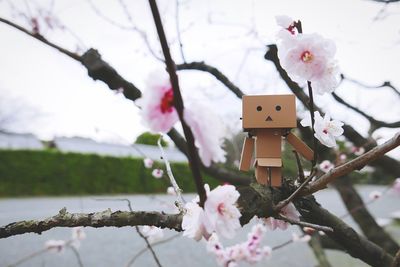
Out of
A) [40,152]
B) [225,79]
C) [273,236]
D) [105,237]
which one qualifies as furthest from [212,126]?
[40,152]

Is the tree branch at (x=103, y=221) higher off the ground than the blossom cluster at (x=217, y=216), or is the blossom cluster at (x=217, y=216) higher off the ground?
the tree branch at (x=103, y=221)

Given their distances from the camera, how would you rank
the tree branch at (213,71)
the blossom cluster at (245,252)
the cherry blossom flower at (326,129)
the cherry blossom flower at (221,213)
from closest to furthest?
the cherry blossom flower at (221,213)
the cherry blossom flower at (326,129)
the tree branch at (213,71)
the blossom cluster at (245,252)

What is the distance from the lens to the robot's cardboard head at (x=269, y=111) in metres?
0.95

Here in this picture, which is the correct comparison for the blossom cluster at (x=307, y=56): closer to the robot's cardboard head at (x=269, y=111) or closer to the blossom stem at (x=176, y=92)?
the robot's cardboard head at (x=269, y=111)

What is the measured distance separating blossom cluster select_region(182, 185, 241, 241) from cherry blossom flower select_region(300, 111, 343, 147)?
359mm

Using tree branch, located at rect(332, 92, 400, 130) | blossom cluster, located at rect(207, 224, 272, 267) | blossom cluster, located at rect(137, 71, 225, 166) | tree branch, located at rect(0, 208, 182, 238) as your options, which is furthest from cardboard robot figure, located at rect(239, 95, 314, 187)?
blossom cluster, located at rect(207, 224, 272, 267)

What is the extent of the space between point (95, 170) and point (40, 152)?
212 centimetres

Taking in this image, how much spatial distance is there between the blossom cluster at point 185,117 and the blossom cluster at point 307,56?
392 millimetres

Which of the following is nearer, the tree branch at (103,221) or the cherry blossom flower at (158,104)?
the cherry blossom flower at (158,104)

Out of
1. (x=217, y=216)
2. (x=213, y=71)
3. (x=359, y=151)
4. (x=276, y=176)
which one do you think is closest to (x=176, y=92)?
(x=217, y=216)

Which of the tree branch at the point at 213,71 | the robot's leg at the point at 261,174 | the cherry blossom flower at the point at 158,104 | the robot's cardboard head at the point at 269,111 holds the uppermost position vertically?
the tree branch at the point at 213,71

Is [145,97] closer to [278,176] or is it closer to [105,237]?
[278,176]

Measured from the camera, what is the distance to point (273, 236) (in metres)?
6.62

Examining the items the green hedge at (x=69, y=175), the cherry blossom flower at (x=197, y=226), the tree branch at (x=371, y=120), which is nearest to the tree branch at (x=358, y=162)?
the cherry blossom flower at (x=197, y=226)
